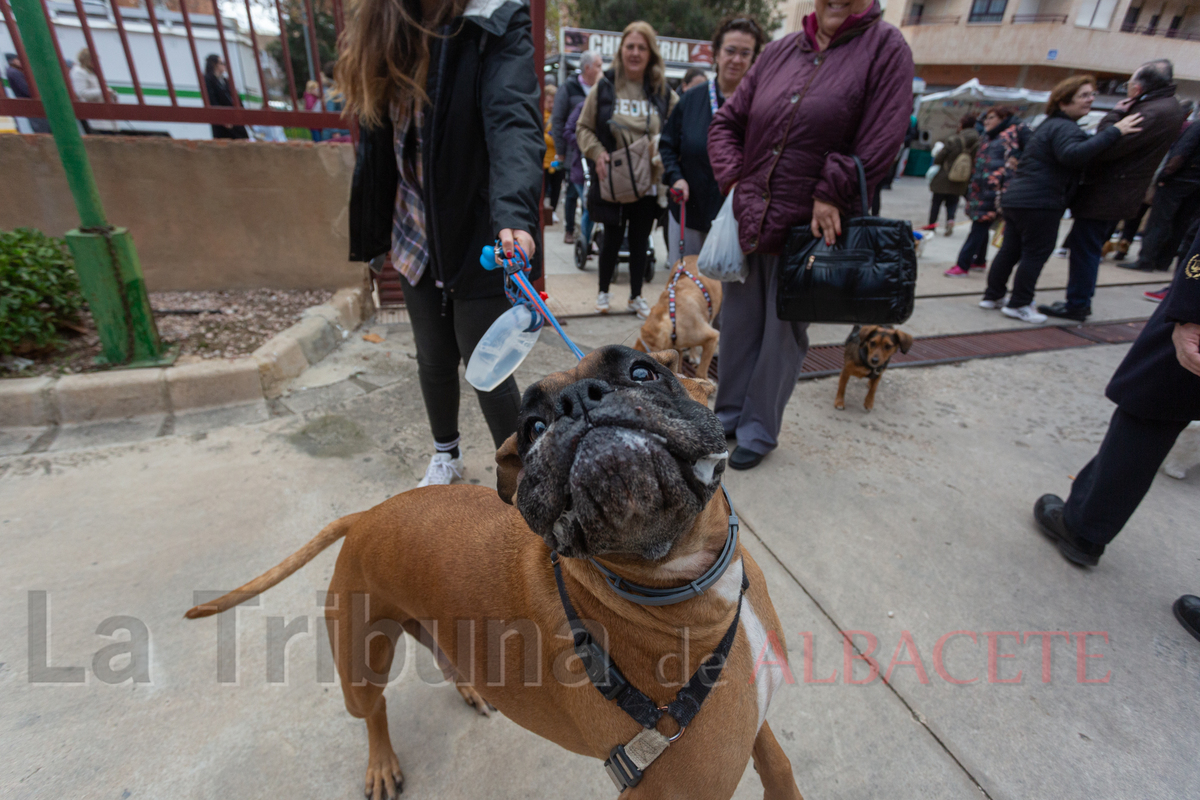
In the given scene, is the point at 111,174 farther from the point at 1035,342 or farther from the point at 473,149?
the point at 1035,342

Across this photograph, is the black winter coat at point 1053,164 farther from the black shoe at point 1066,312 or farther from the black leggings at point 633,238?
the black leggings at point 633,238

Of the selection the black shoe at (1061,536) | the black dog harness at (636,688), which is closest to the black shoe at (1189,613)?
the black shoe at (1061,536)

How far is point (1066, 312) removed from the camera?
5.80 metres

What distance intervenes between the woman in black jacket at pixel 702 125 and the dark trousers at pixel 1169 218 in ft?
18.3

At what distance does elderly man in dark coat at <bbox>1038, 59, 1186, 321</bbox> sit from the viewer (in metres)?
4.78

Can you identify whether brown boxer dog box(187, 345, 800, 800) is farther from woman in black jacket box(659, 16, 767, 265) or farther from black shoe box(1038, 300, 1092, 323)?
black shoe box(1038, 300, 1092, 323)

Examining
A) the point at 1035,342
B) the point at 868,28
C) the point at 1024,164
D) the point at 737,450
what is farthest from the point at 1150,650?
the point at 1024,164

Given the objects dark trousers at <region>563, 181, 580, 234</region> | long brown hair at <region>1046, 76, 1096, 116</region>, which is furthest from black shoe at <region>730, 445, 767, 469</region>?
dark trousers at <region>563, 181, 580, 234</region>

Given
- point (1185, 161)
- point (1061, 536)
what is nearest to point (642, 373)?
point (1061, 536)

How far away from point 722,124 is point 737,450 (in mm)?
1772

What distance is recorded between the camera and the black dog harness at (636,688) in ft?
3.70

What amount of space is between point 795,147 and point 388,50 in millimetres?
1770

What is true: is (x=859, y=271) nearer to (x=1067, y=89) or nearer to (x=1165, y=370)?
(x=1165, y=370)

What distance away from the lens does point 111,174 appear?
405 centimetres
